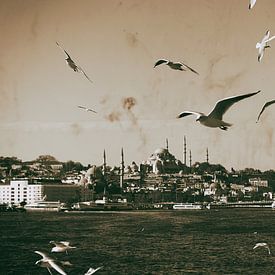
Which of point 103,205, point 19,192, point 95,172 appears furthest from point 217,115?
point 103,205

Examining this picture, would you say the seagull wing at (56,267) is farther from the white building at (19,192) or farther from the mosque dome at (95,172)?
the white building at (19,192)

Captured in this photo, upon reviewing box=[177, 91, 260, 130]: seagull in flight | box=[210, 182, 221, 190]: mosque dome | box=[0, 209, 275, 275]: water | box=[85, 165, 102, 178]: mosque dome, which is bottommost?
box=[0, 209, 275, 275]: water

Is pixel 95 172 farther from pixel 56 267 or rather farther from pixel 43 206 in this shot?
Answer: pixel 56 267

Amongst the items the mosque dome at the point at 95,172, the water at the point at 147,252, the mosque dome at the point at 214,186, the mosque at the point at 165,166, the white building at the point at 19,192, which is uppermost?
the mosque at the point at 165,166

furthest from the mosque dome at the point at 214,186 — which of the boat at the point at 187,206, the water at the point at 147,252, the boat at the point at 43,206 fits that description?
the water at the point at 147,252

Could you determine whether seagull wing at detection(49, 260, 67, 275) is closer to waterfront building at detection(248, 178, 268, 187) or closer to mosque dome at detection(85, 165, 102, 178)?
mosque dome at detection(85, 165, 102, 178)

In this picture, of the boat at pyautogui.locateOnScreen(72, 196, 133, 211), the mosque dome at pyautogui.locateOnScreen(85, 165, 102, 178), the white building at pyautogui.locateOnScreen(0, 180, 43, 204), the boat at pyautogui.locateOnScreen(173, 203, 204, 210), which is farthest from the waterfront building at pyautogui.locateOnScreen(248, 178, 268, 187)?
the white building at pyautogui.locateOnScreen(0, 180, 43, 204)
